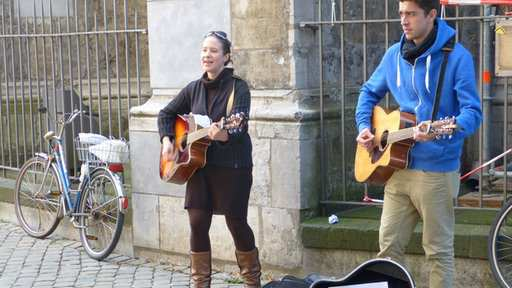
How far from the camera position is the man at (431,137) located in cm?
479

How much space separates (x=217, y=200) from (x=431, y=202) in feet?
5.18

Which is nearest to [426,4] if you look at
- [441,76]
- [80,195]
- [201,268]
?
[441,76]

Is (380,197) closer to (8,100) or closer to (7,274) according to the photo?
(7,274)

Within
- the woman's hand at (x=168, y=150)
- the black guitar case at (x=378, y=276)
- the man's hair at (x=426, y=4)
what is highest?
the man's hair at (x=426, y=4)

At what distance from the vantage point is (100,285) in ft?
22.4

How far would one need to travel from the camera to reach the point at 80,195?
7.92m

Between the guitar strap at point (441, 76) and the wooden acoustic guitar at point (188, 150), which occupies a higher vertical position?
the guitar strap at point (441, 76)

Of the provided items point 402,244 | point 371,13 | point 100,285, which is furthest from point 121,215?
point 402,244

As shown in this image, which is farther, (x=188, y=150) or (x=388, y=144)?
(x=188, y=150)

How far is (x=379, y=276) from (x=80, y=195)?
12.1 feet

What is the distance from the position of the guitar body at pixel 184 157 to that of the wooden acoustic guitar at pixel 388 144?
43.9 inches

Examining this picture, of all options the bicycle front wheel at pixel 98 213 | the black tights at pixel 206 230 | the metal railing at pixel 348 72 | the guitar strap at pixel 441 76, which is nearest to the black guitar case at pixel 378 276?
the guitar strap at pixel 441 76

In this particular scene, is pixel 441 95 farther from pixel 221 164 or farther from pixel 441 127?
pixel 221 164

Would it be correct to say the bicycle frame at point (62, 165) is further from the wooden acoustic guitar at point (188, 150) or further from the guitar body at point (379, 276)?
the guitar body at point (379, 276)
